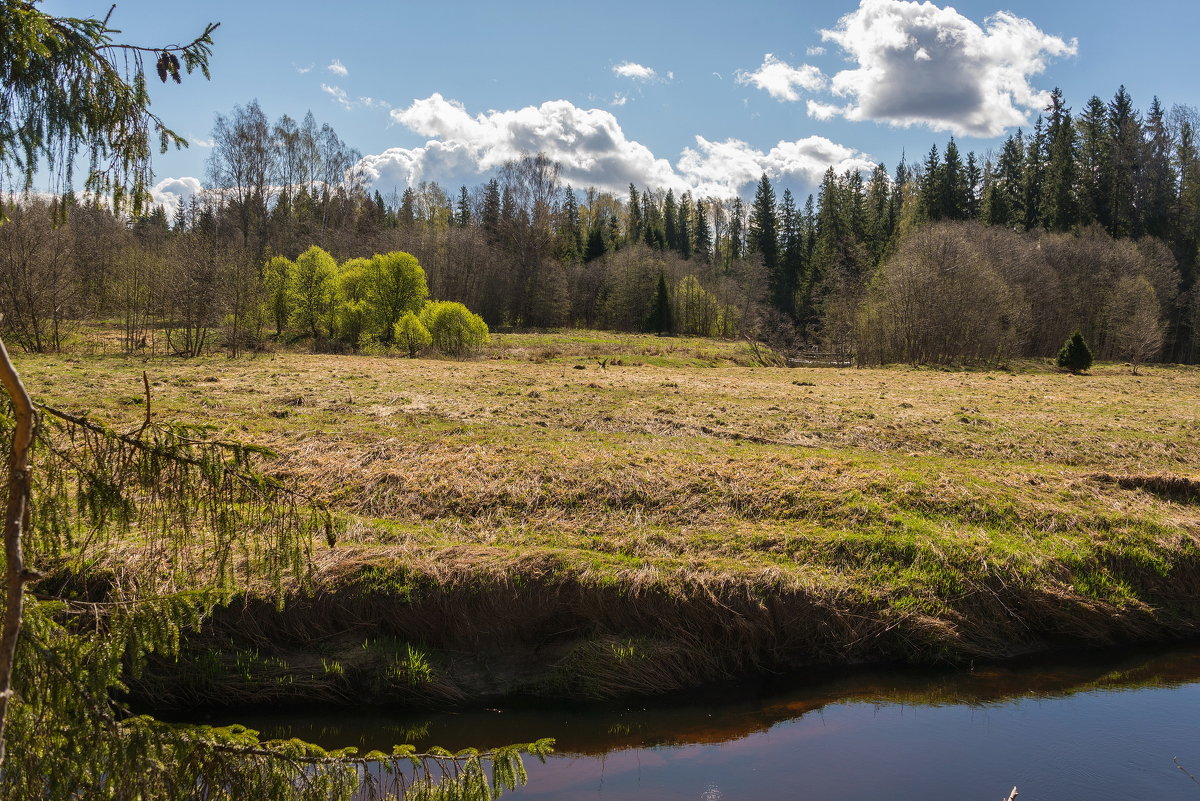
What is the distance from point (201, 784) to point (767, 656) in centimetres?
716

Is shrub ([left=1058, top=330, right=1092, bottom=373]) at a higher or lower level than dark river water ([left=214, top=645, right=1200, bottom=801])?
higher

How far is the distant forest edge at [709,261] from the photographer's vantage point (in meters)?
31.0

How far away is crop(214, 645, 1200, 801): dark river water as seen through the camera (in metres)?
6.96

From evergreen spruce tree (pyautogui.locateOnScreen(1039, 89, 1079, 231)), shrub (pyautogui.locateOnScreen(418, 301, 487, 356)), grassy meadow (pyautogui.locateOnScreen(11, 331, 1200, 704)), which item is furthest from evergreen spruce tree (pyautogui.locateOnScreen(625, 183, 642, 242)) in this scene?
grassy meadow (pyautogui.locateOnScreen(11, 331, 1200, 704))

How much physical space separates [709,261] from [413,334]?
5979cm

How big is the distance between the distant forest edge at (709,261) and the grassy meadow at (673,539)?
46.5ft

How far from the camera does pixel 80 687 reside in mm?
3125

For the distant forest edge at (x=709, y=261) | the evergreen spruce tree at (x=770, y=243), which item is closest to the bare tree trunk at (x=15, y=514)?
the distant forest edge at (x=709, y=261)

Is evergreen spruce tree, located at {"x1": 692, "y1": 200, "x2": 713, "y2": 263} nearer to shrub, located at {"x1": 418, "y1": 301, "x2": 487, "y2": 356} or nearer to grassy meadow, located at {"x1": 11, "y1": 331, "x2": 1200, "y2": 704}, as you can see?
shrub, located at {"x1": 418, "y1": 301, "x2": 487, "y2": 356}

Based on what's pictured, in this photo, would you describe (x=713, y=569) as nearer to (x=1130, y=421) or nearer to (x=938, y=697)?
(x=938, y=697)

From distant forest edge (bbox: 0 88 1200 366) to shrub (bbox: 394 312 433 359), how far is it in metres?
3.91

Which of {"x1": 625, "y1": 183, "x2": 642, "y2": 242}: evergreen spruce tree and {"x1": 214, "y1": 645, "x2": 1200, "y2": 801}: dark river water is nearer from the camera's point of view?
{"x1": 214, "y1": 645, "x2": 1200, "y2": 801}: dark river water

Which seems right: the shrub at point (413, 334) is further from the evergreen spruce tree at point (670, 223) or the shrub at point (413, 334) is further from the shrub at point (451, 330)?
the evergreen spruce tree at point (670, 223)

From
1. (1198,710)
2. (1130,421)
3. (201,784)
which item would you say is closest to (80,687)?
(201,784)
